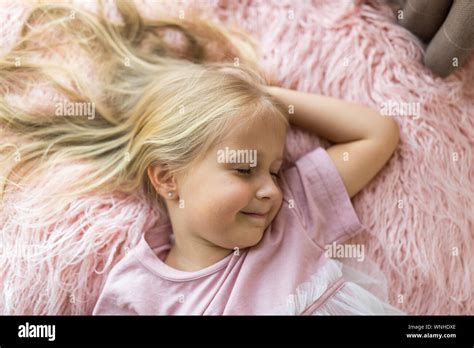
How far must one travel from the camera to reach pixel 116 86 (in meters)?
1.02

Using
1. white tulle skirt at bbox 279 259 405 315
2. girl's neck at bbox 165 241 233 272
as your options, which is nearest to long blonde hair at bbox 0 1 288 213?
girl's neck at bbox 165 241 233 272

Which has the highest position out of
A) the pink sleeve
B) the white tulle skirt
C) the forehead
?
the forehead

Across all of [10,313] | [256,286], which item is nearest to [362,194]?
[256,286]

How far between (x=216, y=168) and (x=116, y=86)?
252mm

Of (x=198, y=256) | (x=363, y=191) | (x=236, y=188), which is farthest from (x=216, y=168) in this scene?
(x=363, y=191)

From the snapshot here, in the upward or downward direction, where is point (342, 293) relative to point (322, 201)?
downward

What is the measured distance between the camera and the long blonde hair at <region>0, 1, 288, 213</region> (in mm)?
957

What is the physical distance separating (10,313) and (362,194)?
24.4 inches

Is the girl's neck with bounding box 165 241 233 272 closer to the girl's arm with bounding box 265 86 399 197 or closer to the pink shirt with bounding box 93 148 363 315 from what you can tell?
the pink shirt with bounding box 93 148 363 315

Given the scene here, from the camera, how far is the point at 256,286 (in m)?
0.95

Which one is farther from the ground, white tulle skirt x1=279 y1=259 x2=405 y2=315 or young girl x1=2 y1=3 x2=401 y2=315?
young girl x1=2 y1=3 x2=401 y2=315

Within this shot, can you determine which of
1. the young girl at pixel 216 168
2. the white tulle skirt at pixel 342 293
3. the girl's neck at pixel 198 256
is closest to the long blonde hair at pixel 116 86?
the young girl at pixel 216 168

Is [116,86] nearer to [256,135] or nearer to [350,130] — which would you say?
[256,135]

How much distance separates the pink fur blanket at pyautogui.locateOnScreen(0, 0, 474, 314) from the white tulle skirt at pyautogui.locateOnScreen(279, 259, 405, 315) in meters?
0.03
